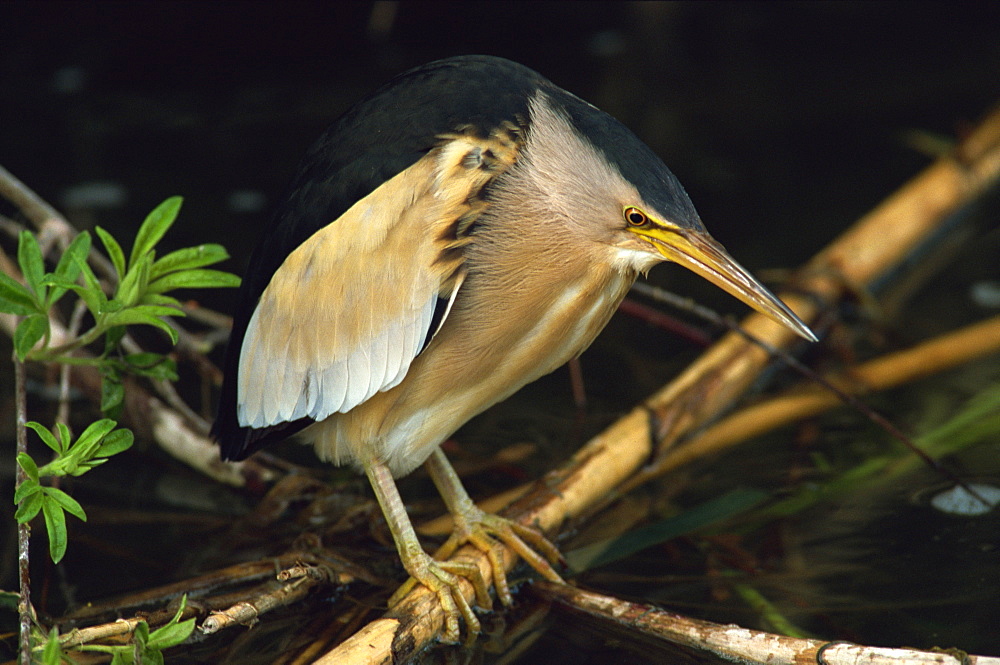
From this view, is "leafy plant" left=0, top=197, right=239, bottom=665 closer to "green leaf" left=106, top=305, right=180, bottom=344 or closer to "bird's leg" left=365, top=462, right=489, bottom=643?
"green leaf" left=106, top=305, right=180, bottom=344

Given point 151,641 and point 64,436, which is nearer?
point 151,641

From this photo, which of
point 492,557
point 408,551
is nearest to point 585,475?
point 492,557

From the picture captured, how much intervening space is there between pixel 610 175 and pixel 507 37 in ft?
11.1

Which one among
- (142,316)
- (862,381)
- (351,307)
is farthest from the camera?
(862,381)

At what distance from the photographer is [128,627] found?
171 cm

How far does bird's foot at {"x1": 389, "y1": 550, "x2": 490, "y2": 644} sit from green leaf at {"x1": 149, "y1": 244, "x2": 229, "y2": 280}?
68 centimetres

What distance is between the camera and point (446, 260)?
1.88 meters


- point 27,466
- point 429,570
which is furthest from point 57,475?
point 429,570

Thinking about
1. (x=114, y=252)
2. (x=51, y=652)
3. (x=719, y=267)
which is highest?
(x=719, y=267)

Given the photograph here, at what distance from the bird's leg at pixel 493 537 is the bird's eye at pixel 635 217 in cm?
71

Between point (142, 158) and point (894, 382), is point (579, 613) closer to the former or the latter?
point (894, 382)

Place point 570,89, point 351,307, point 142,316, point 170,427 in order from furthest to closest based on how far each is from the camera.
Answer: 1. point 570,89
2. point 170,427
3. point 351,307
4. point 142,316

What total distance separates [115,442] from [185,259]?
0.36 m

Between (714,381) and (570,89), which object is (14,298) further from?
(570,89)
